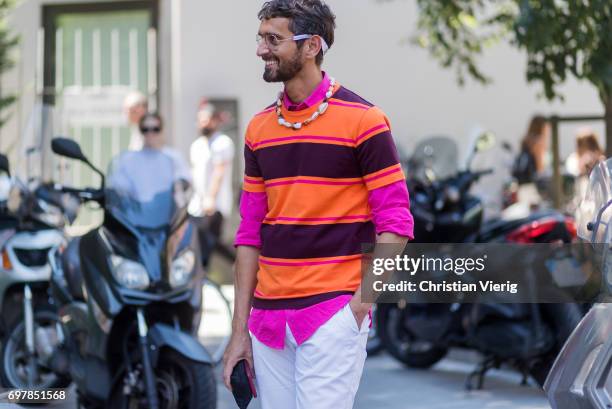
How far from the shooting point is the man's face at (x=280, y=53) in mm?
3576

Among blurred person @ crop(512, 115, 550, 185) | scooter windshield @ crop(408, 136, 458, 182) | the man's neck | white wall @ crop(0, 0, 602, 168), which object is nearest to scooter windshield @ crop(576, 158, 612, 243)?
the man's neck

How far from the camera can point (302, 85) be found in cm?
361

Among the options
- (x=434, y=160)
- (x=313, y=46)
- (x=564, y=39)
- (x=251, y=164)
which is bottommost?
(x=434, y=160)

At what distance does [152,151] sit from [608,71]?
10.9ft

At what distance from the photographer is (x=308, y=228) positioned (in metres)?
3.51

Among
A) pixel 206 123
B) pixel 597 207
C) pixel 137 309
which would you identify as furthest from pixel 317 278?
pixel 206 123

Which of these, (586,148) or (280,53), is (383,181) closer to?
(280,53)

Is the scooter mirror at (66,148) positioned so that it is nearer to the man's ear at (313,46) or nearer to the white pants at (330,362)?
the man's ear at (313,46)

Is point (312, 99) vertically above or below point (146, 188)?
above

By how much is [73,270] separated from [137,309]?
0.77m

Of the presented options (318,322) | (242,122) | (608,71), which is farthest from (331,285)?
(242,122)

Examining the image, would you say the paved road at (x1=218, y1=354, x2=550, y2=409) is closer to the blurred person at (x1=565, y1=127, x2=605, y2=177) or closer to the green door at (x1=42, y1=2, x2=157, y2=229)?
the blurred person at (x1=565, y1=127, x2=605, y2=177)

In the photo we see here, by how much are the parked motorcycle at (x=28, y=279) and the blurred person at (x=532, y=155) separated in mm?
6007

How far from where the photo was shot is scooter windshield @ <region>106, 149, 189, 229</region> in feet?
19.7
